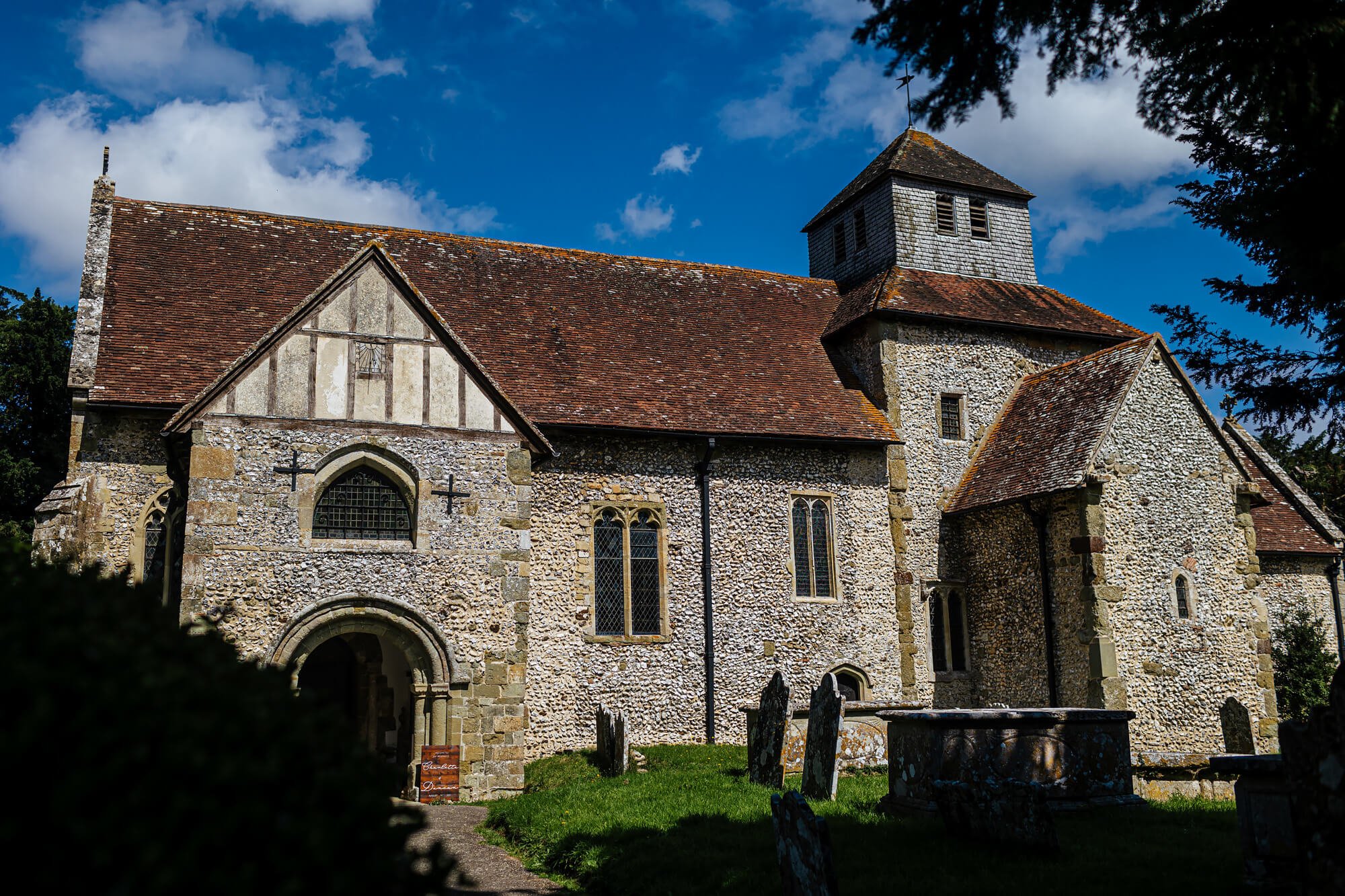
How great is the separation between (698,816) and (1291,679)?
53.5 feet

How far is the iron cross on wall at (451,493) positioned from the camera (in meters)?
14.3

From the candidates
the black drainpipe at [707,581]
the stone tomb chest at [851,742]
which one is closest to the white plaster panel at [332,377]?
the black drainpipe at [707,581]

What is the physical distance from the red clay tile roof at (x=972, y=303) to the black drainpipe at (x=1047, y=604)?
15.6ft

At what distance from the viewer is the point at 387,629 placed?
548 inches

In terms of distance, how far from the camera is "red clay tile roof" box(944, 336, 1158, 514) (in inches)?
699

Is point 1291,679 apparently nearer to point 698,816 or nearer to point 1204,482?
point 1204,482

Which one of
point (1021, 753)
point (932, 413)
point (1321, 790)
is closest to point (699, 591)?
point (932, 413)

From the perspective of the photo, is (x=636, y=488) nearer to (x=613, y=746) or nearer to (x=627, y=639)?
(x=627, y=639)

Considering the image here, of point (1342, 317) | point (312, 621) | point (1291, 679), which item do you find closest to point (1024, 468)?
point (1291, 679)

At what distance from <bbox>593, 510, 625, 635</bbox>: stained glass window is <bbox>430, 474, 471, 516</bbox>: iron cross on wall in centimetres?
328

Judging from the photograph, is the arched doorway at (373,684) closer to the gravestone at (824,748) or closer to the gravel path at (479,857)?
the gravel path at (479,857)

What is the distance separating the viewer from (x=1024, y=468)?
1870cm

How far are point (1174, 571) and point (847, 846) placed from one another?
38.7ft

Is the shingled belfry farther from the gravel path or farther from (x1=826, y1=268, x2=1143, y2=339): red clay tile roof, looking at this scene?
the gravel path
